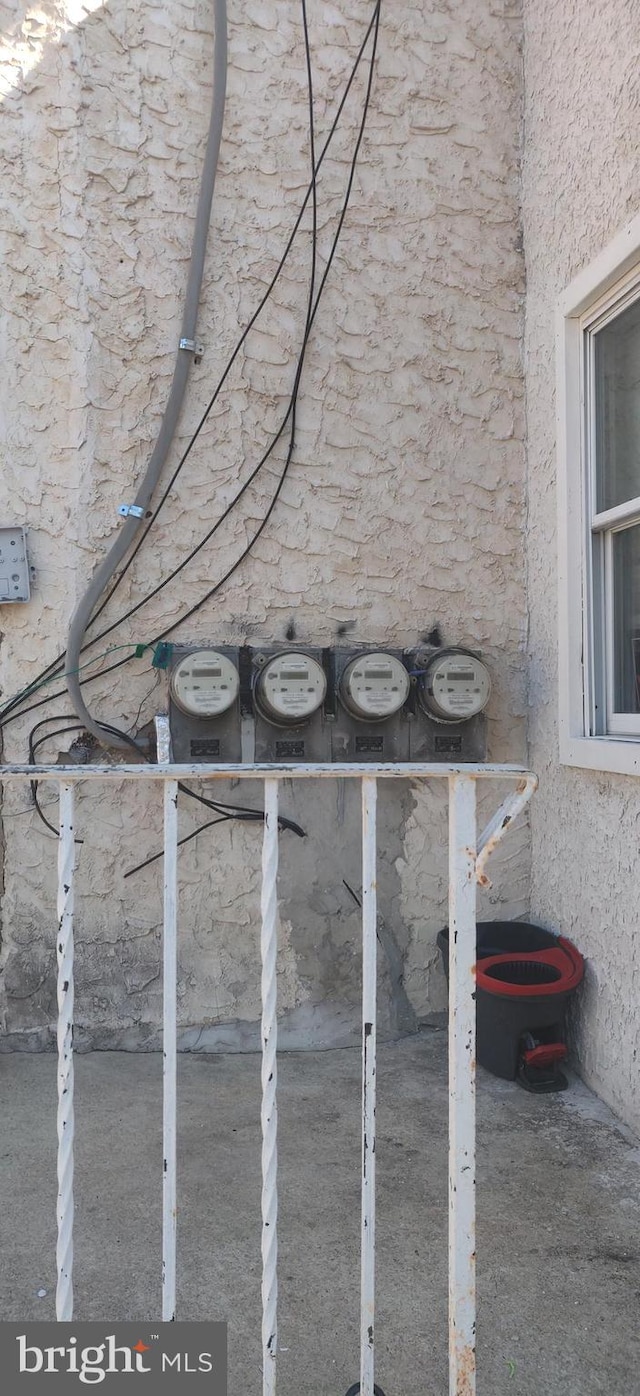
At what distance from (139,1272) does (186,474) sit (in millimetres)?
2283

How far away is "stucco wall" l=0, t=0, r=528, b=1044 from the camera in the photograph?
10.3 ft

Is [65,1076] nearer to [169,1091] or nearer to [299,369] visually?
[169,1091]

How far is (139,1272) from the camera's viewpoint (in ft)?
6.38

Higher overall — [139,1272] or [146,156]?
[146,156]

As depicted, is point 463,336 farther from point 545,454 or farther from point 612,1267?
point 612,1267

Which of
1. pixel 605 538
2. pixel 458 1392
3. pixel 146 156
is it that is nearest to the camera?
pixel 458 1392

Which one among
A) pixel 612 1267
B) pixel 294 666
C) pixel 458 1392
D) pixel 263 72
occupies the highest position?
pixel 263 72

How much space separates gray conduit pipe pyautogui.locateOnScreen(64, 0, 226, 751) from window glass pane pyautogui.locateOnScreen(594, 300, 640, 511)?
1298mm

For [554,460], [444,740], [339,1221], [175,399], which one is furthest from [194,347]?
[339,1221]

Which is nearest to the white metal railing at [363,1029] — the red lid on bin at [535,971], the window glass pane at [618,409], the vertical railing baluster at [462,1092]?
the vertical railing baluster at [462,1092]

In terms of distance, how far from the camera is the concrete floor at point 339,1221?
1716 mm

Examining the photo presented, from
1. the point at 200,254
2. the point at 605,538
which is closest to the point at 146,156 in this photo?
the point at 200,254

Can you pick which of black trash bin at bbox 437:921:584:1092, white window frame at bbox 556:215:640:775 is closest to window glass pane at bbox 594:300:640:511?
white window frame at bbox 556:215:640:775

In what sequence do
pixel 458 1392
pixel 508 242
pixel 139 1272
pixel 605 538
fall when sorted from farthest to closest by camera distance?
1. pixel 508 242
2. pixel 605 538
3. pixel 139 1272
4. pixel 458 1392
